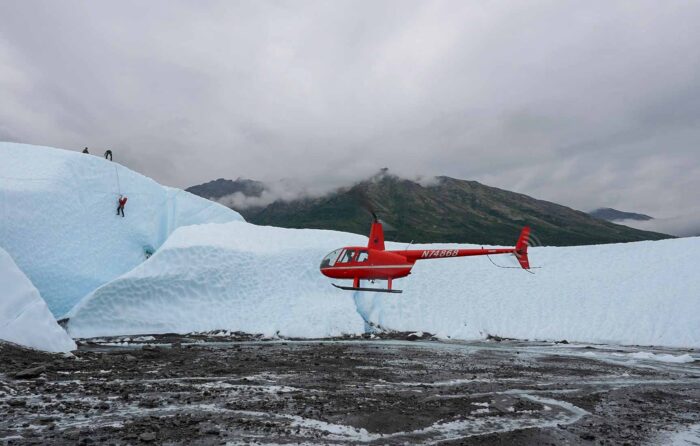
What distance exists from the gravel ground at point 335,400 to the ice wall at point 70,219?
12.2 meters

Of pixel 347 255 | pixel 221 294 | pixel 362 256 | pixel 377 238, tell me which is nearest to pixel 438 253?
pixel 377 238

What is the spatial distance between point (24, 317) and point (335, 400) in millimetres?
9747

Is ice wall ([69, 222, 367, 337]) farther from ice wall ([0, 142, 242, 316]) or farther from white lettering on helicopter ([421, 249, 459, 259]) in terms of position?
white lettering on helicopter ([421, 249, 459, 259])

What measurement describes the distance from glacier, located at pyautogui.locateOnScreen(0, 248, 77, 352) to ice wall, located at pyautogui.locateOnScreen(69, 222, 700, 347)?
25.5ft

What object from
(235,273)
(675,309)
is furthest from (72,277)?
(675,309)

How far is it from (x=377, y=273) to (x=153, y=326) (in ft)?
37.7

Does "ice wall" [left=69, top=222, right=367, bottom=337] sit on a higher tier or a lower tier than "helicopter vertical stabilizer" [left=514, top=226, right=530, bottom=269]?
lower

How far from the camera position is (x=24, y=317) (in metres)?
12.5

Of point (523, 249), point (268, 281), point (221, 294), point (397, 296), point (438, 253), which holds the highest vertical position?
point (523, 249)

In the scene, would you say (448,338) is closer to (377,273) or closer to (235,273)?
(377,273)

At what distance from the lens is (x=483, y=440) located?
5832 mm

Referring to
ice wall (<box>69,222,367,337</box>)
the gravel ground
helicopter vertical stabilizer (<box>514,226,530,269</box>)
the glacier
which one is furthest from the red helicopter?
the glacier

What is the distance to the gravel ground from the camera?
578 centimetres

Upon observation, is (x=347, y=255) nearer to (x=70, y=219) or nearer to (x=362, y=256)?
(x=362, y=256)
